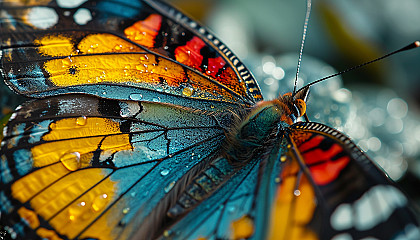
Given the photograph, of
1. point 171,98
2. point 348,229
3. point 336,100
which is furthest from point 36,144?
point 336,100

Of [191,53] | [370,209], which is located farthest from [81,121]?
[370,209]

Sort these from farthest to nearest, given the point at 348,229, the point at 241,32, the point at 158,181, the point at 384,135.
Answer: the point at 241,32 < the point at 384,135 < the point at 158,181 < the point at 348,229

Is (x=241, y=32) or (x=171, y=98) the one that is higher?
(x=241, y=32)

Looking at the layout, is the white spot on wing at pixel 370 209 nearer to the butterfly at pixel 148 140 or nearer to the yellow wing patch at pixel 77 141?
the butterfly at pixel 148 140

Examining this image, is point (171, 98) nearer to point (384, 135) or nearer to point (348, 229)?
point (348, 229)

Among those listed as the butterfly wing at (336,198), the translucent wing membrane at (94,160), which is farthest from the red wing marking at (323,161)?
the translucent wing membrane at (94,160)

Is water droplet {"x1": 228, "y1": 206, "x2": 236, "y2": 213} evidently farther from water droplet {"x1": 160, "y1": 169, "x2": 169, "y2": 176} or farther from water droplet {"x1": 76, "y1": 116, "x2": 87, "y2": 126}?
water droplet {"x1": 76, "y1": 116, "x2": 87, "y2": 126}
